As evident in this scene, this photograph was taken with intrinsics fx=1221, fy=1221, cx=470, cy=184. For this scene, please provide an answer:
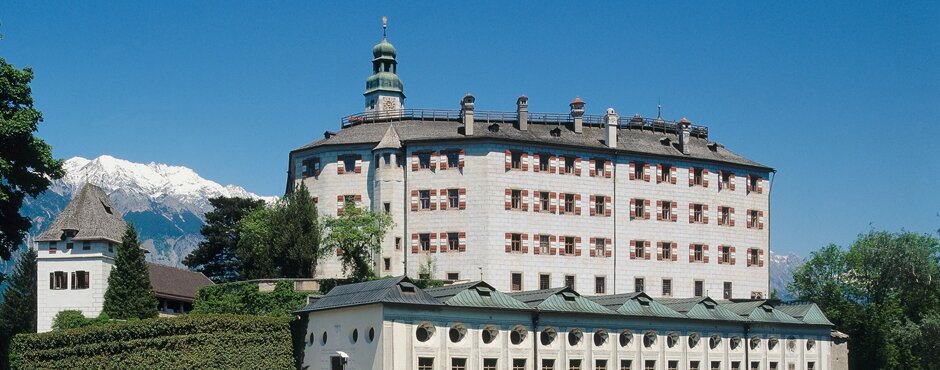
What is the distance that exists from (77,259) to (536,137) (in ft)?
101

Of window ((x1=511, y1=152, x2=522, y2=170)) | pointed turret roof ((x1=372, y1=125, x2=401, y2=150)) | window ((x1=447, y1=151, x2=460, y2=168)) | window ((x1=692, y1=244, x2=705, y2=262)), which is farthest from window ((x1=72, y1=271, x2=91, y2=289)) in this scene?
window ((x1=692, y1=244, x2=705, y2=262))

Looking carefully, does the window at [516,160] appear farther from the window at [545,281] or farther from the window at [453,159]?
the window at [545,281]

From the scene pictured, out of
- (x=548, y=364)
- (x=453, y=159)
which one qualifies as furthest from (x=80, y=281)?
(x=548, y=364)

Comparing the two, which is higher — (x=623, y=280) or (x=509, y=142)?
(x=509, y=142)

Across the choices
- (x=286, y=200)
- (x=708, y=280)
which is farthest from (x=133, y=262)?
(x=708, y=280)

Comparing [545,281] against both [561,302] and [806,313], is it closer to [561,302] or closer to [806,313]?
[561,302]

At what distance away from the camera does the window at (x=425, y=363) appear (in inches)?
2292

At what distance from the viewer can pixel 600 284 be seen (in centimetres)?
8206

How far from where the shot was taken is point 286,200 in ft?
273

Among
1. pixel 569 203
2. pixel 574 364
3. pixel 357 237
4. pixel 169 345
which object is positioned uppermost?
pixel 569 203

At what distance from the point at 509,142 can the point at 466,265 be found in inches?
340

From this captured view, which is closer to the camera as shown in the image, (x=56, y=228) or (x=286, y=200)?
(x=56, y=228)

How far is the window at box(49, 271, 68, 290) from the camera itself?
71062 mm

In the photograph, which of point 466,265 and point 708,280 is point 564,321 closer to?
point 466,265
